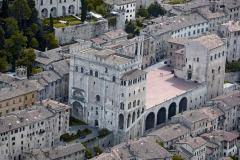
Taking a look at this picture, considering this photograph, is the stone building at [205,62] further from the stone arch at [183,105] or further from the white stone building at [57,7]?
the white stone building at [57,7]

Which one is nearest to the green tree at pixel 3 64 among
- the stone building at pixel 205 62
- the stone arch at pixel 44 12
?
the stone arch at pixel 44 12

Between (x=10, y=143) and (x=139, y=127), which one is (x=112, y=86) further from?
(x=10, y=143)

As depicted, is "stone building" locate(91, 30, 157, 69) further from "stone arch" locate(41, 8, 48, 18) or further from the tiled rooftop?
the tiled rooftop

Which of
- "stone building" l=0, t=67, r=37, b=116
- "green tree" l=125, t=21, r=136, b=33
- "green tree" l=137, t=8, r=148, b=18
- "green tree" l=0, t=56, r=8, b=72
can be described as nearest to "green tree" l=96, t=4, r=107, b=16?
"green tree" l=125, t=21, r=136, b=33

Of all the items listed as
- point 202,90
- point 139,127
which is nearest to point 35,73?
point 139,127

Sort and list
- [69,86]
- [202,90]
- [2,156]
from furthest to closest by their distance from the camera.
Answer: [202,90], [69,86], [2,156]

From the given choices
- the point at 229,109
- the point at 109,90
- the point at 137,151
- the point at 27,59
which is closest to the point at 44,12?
the point at 27,59

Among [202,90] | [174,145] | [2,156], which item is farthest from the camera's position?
[202,90]
